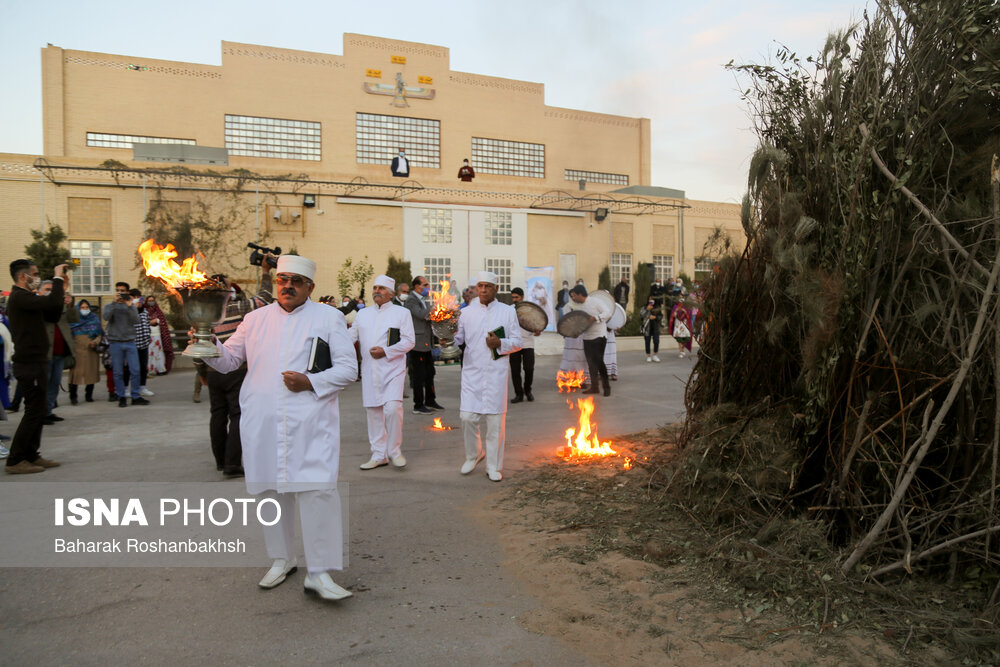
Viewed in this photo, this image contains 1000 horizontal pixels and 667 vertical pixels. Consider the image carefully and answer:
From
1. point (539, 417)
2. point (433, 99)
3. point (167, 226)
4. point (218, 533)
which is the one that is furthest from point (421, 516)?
point (433, 99)

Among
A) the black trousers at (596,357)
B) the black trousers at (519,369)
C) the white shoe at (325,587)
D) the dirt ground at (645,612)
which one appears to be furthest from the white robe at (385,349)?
the black trousers at (596,357)

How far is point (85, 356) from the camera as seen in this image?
11836 mm

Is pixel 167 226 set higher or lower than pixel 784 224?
higher

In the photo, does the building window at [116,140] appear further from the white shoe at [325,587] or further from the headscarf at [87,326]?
the white shoe at [325,587]

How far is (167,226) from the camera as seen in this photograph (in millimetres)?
25500

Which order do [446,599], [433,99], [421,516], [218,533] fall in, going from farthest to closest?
1. [433,99]
2. [421,516]
3. [218,533]
4. [446,599]

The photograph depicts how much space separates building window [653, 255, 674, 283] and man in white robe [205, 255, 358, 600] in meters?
32.6

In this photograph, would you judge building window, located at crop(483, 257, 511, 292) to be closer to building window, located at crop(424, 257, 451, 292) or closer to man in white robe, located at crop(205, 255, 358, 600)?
building window, located at crop(424, 257, 451, 292)

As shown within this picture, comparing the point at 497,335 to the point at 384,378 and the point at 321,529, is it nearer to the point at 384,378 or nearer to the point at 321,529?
the point at 384,378

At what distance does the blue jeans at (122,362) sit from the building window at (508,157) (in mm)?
Answer: 27776

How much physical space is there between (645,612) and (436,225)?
27.4 metres

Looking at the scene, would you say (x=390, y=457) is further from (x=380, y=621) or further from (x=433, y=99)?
(x=433, y=99)

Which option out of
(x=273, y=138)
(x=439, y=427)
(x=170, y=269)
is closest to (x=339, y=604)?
(x=170, y=269)

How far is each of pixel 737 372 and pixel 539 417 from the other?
509 centimetres
